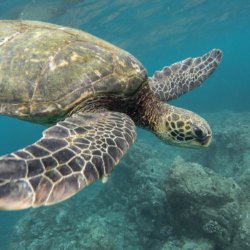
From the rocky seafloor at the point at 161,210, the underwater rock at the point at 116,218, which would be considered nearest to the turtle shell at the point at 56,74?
the rocky seafloor at the point at 161,210

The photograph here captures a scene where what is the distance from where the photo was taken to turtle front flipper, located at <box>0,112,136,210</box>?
2.42 meters

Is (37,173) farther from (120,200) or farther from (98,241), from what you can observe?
(120,200)

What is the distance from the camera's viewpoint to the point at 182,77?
6.20 metres

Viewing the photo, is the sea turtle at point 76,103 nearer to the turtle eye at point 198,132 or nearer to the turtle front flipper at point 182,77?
the turtle eye at point 198,132

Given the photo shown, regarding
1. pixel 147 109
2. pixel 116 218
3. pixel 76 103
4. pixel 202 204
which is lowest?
pixel 116 218

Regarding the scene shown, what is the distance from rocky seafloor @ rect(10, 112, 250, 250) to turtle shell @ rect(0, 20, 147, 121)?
4.32 meters

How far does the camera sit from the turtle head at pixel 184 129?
4.65 m

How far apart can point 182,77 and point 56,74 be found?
9.15 ft

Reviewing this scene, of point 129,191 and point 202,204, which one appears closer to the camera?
point 202,204

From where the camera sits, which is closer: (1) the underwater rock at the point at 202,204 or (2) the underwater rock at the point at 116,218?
(1) the underwater rock at the point at 202,204

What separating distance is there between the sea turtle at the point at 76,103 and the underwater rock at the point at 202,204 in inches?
127

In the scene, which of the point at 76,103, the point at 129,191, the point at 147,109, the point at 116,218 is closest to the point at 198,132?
the point at 147,109

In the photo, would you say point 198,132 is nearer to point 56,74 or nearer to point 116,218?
point 56,74

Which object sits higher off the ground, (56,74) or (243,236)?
(56,74)
